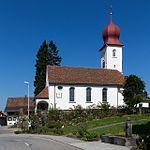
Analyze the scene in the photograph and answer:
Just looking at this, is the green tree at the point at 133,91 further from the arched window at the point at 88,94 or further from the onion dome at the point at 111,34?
the onion dome at the point at 111,34

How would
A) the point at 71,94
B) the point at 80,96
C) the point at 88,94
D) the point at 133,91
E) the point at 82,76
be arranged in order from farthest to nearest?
the point at 82,76
the point at 88,94
the point at 80,96
the point at 71,94
the point at 133,91

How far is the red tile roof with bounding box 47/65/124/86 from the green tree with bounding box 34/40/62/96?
11.5 metres

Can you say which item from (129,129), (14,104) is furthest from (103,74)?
(129,129)

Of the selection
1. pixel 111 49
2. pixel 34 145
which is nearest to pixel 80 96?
pixel 111 49

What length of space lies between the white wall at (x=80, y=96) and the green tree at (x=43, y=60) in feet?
45.2

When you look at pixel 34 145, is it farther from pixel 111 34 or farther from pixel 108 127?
pixel 111 34

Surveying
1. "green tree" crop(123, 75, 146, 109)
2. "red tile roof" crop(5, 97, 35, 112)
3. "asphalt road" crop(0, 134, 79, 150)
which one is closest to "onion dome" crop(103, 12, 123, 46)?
"green tree" crop(123, 75, 146, 109)

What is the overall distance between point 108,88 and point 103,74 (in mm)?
3543

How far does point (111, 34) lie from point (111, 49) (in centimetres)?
412

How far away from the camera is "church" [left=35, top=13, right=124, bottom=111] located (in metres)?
57.4

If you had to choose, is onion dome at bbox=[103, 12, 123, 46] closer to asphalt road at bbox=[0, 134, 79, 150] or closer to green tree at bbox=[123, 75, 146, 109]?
green tree at bbox=[123, 75, 146, 109]

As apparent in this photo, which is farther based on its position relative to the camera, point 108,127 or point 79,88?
point 79,88

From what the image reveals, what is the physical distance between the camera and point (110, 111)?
5453 centimetres

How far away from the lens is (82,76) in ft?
200
